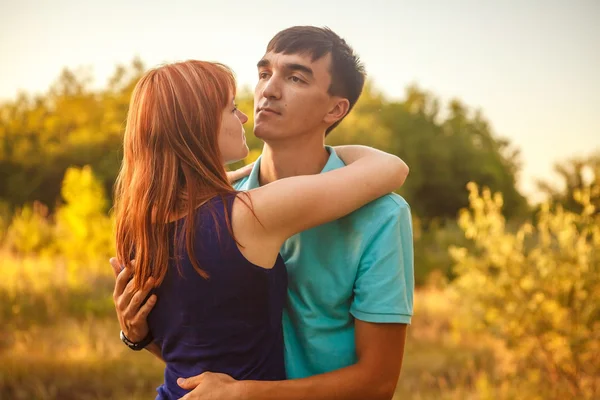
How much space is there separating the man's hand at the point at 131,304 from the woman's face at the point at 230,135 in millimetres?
→ 434

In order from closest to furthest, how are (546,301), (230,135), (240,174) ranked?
(230,135)
(240,174)
(546,301)

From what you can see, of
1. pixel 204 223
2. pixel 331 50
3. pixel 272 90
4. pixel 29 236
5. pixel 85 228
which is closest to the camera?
pixel 204 223

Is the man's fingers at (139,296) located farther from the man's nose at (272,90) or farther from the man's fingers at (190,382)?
the man's nose at (272,90)

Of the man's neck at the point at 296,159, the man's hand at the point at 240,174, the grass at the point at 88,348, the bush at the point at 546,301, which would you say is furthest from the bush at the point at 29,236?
the man's neck at the point at 296,159

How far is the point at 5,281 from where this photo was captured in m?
8.45

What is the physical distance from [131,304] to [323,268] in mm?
621

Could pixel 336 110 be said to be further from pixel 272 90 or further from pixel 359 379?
pixel 359 379

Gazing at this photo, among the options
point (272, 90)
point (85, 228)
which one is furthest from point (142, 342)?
point (85, 228)

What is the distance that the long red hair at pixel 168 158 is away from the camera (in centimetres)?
187

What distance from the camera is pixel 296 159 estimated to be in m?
2.49

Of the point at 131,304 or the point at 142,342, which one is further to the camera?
the point at 142,342

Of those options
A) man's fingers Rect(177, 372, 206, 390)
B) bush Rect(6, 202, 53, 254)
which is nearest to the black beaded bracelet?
man's fingers Rect(177, 372, 206, 390)

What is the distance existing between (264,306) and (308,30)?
108 centimetres

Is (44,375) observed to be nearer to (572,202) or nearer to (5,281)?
(5,281)
